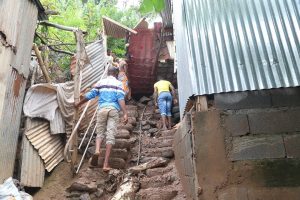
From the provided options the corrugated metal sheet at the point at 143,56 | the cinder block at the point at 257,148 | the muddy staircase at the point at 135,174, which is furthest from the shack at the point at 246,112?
the corrugated metal sheet at the point at 143,56

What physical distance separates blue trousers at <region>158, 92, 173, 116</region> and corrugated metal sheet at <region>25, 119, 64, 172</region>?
3.10 meters

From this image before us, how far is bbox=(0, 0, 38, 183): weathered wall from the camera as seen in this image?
6.16m

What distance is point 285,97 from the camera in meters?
3.49

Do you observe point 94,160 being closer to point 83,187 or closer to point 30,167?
point 83,187

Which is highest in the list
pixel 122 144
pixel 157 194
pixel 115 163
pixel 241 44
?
pixel 241 44

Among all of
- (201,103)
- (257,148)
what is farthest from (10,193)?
(257,148)

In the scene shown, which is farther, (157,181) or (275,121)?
(157,181)

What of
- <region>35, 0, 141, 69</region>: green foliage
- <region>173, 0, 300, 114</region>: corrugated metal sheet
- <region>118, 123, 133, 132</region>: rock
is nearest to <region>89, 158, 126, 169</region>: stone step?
<region>118, 123, 133, 132</region>: rock

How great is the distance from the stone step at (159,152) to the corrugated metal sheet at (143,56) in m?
5.75

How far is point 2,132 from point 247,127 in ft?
15.7

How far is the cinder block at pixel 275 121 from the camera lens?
3418 mm

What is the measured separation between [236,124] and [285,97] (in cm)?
63

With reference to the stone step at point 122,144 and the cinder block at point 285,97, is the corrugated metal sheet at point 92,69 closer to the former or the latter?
the stone step at point 122,144

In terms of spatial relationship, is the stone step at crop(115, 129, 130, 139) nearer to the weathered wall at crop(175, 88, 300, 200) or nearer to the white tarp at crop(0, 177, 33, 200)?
the white tarp at crop(0, 177, 33, 200)
